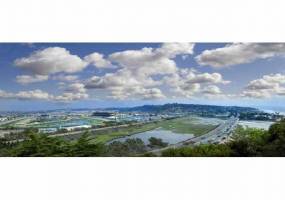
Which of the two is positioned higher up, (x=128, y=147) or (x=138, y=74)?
(x=138, y=74)

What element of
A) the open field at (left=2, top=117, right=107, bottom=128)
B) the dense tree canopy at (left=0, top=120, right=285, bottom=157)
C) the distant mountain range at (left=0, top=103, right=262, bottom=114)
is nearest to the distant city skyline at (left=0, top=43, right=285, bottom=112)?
the distant mountain range at (left=0, top=103, right=262, bottom=114)

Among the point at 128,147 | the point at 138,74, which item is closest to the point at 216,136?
the point at 128,147

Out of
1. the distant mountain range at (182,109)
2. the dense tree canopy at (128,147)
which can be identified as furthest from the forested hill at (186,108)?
the dense tree canopy at (128,147)

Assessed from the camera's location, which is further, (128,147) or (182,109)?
(182,109)

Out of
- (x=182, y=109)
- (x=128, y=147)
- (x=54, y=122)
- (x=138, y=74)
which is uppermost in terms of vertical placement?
(x=138, y=74)

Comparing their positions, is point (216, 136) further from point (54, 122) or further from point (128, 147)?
point (54, 122)
